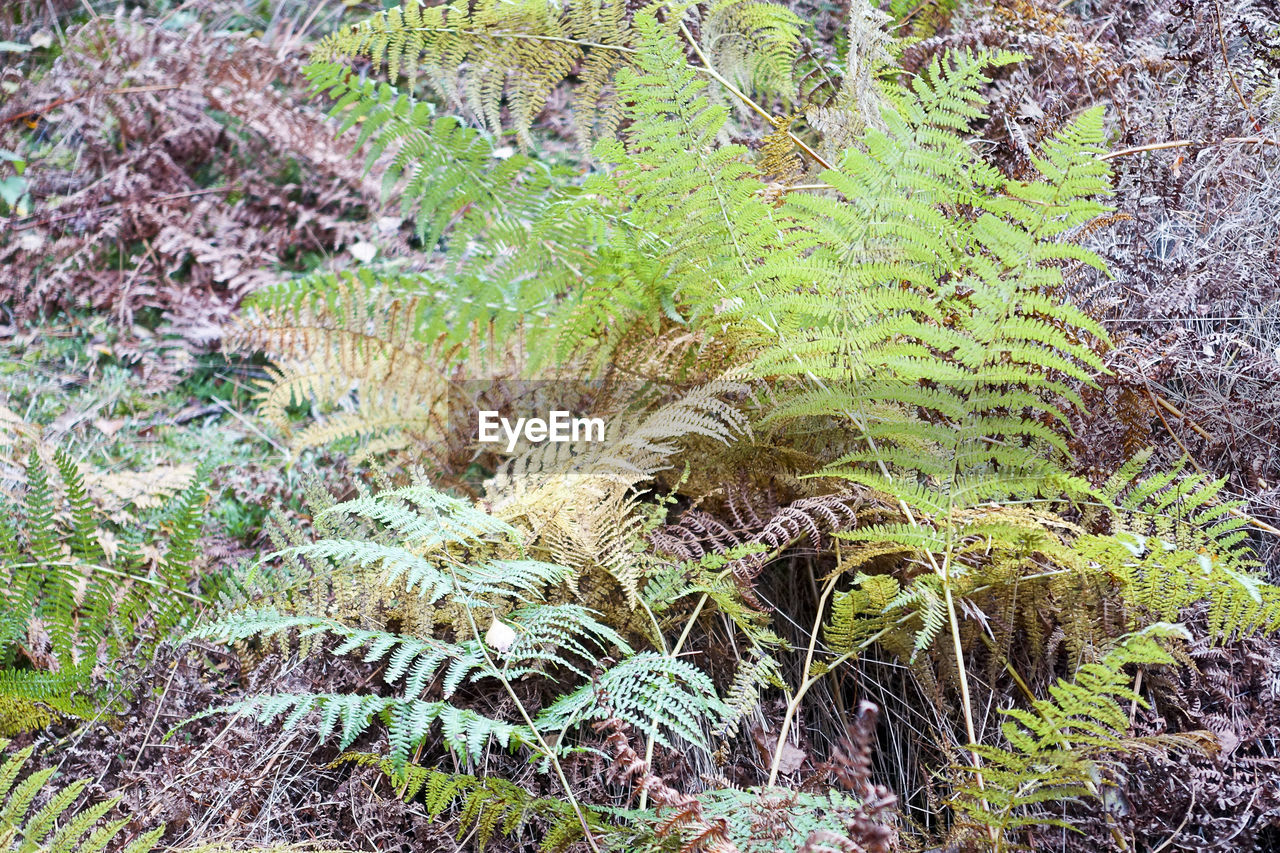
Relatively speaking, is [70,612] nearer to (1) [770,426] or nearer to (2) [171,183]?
(1) [770,426]

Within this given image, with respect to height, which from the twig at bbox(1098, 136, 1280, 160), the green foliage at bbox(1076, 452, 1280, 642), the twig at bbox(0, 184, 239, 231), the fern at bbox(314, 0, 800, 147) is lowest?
the green foliage at bbox(1076, 452, 1280, 642)

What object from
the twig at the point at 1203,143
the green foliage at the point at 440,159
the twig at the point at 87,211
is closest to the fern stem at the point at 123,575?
the green foliage at the point at 440,159

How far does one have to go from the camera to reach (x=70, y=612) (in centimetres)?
188

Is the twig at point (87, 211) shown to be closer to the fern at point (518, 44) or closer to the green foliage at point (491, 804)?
the fern at point (518, 44)

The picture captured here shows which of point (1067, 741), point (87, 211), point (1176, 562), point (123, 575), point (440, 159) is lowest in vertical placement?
point (123, 575)

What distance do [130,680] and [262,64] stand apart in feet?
8.70

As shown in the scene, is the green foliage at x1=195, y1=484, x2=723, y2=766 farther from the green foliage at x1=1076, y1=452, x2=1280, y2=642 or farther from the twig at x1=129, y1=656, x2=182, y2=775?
the green foliage at x1=1076, y1=452, x2=1280, y2=642

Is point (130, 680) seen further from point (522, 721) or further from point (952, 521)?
point (952, 521)

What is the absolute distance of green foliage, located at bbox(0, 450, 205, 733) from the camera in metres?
1.73

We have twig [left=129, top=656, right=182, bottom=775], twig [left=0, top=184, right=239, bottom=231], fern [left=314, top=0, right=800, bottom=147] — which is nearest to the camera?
twig [left=129, top=656, right=182, bottom=775]

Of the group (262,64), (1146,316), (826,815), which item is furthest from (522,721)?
(262,64)

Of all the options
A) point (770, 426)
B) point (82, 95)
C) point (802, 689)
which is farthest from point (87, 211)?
point (802, 689)

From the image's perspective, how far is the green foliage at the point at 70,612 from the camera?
1.73 m

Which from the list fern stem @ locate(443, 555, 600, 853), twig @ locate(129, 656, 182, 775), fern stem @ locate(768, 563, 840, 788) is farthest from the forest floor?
fern stem @ locate(768, 563, 840, 788)
